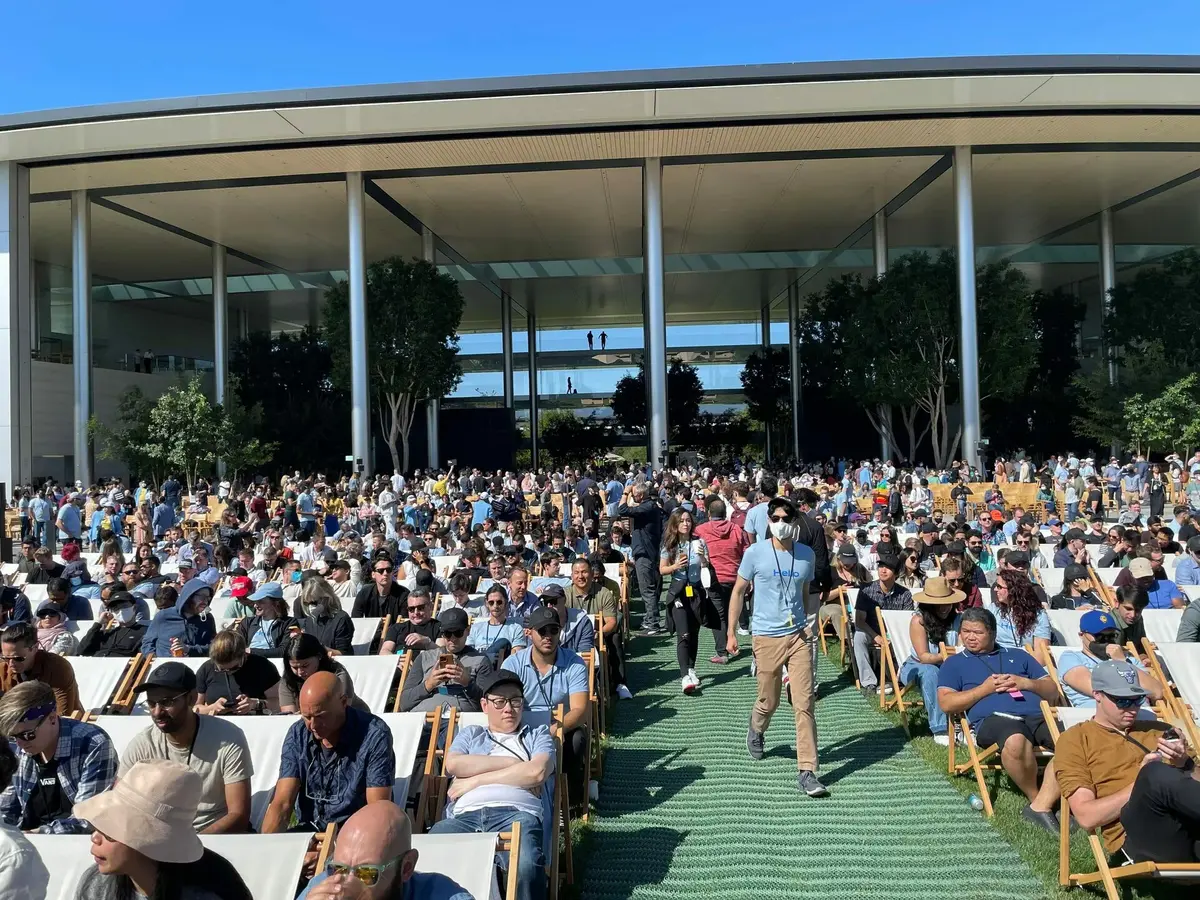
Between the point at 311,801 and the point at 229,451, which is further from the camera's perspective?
the point at 229,451

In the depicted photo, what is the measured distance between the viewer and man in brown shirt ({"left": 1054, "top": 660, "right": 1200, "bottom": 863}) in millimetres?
3500

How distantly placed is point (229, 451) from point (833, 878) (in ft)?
92.4

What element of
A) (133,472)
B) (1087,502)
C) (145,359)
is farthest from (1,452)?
(1087,502)

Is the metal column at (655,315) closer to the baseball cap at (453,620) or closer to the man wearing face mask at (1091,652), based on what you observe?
the baseball cap at (453,620)

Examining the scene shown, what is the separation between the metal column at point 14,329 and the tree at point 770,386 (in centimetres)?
3187

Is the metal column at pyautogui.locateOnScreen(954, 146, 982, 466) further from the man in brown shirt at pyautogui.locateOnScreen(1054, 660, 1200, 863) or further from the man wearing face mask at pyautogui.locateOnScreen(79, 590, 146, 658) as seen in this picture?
the man in brown shirt at pyautogui.locateOnScreen(1054, 660, 1200, 863)

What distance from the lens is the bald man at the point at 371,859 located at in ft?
8.21

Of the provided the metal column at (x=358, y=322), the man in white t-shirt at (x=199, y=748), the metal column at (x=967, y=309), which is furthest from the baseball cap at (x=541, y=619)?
the metal column at (x=967, y=309)

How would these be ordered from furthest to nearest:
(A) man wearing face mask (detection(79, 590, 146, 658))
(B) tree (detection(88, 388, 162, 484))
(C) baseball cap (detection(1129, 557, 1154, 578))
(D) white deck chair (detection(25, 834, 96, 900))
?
(B) tree (detection(88, 388, 162, 484)) < (C) baseball cap (detection(1129, 557, 1154, 578)) < (A) man wearing face mask (detection(79, 590, 146, 658)) < (D) white deck chair (detection(25, 834, 96, 900))

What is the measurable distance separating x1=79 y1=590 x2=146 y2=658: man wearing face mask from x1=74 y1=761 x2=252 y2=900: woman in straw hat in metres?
5.27

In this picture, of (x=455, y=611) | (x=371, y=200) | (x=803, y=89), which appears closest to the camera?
(x=455, y=611)

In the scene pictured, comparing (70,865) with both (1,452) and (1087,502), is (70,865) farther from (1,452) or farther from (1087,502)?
(1,452)

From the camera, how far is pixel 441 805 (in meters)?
4.48

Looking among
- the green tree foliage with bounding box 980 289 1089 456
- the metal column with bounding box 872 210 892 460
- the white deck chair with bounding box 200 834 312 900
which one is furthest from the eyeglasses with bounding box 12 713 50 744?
the green tree foliage with bounding box 980 289 1089 456
